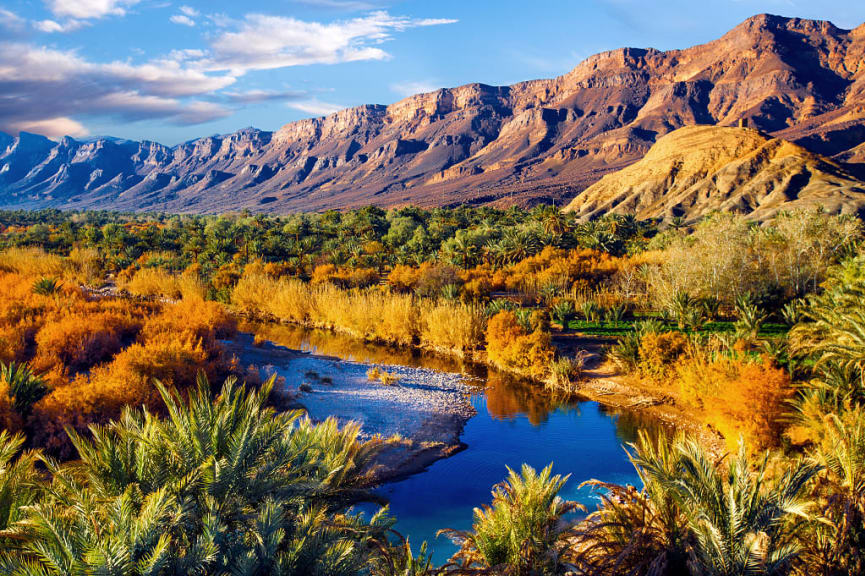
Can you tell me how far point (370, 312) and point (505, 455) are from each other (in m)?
11.9

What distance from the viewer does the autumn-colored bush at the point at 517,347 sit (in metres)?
17.2

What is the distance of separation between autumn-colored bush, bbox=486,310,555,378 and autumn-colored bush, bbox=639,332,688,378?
291 centimetres

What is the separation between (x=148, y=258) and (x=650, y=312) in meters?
33.1

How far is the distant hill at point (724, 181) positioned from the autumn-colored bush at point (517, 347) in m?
48.5

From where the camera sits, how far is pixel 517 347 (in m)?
17.5

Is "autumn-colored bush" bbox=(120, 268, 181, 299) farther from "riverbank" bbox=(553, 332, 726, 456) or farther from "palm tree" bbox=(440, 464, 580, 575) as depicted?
"palm tree" bbox=(440, 464, 580, 575)

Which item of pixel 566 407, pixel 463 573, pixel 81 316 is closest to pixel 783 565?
pixel 463 573

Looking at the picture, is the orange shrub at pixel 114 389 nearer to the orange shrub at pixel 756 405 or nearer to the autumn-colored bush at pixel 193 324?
the autumn-colored bush at pixel 193 324

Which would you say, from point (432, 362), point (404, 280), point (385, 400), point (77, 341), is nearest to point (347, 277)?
point (404, 280)

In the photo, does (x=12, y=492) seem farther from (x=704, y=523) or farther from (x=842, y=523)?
(x=842, y=523)

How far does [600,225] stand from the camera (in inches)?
1591

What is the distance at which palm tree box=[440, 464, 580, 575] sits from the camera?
487 centimetres

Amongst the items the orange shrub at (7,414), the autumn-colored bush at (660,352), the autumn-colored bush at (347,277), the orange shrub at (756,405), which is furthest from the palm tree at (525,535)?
the autumn-colored bush at (347,277)

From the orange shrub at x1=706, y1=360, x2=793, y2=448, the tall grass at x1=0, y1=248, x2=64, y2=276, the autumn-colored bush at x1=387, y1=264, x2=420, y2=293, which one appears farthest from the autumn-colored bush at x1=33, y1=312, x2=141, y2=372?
the tall grass at x1=0, y1=248, x2=64, y2=276
